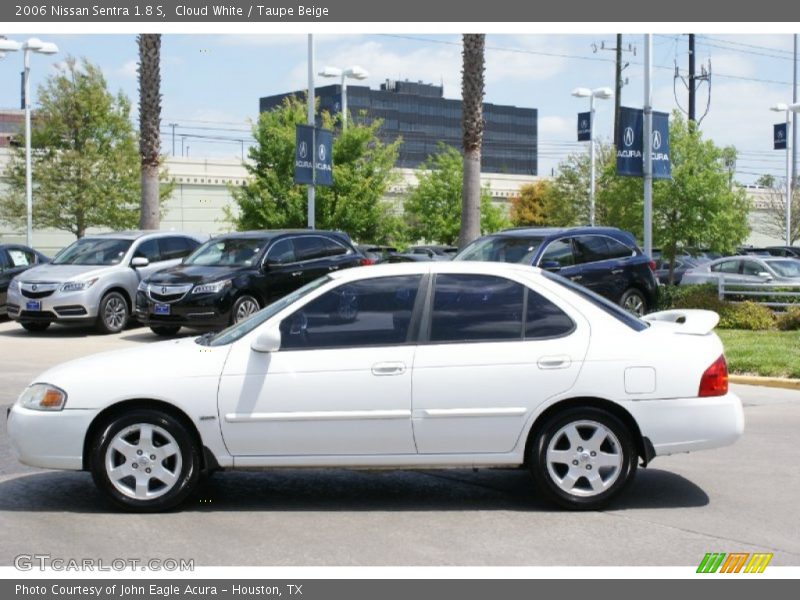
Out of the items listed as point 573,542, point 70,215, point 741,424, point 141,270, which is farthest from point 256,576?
point 70,215

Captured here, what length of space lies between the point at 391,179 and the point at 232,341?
30449mm

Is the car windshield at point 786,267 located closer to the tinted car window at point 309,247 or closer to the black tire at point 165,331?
the tinted car window at point 309,247

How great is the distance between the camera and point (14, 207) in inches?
1571

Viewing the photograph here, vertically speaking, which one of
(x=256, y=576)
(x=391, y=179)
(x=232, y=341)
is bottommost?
(x=256, y=576)

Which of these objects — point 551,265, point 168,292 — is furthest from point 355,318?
point 168,292

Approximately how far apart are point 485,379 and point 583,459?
81 cm

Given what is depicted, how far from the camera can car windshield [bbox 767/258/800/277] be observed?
84.9 ft

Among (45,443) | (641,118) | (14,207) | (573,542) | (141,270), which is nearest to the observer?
(573,542)

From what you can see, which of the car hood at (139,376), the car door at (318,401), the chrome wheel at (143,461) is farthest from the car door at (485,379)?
the chrome wheel at (143,461)

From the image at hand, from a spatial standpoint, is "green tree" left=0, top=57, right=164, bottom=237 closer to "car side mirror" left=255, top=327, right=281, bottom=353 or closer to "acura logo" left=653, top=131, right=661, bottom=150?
"acura logo" left=653, top=131, right=661, bottom=150

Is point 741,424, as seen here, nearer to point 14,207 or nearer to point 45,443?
point 45,443

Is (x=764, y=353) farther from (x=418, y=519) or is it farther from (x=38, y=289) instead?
(x=38, y=289)

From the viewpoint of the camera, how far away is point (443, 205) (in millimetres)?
46750

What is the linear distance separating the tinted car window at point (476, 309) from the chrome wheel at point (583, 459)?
710 mm
